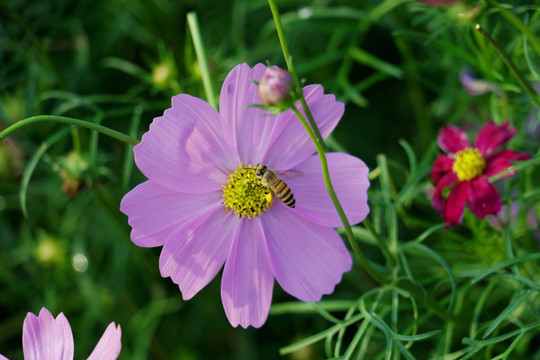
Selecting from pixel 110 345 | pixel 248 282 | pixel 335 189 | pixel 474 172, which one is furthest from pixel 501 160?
pixel 110 345

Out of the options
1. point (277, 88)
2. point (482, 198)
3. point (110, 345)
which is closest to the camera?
point (277, 88)

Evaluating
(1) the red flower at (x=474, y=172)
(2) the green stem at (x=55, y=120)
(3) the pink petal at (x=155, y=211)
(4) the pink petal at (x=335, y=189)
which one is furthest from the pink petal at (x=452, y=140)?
(2) the green stem at (x=55, y=120)

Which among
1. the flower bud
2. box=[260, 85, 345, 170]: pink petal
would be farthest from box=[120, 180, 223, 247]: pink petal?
Result: the flower bud

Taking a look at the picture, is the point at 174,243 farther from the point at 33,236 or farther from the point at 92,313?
the point at 33,236

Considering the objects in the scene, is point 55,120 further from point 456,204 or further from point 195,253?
point 456,204

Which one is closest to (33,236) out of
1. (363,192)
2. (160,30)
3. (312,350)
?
(160,30)

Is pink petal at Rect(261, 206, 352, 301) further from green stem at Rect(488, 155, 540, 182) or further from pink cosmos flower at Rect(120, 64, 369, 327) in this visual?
green stem at Rect(488, 155, 540, 182)

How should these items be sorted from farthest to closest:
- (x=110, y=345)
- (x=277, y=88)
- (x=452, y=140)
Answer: (x=452, y=140) < (x=110, y=345) < (x=277, y=88)
